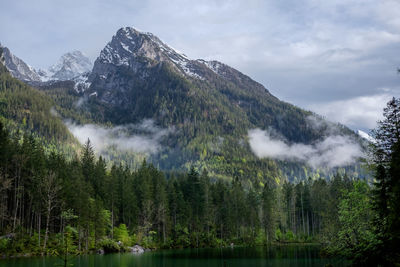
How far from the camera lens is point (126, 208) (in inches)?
3595

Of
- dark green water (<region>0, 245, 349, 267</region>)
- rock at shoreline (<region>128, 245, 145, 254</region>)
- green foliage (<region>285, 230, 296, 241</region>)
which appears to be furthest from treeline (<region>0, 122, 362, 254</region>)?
dark green water (<region>0, 245, 349, 267</region>)

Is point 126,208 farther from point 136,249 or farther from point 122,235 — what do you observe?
point 136,249

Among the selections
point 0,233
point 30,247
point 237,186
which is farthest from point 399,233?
point 237,186

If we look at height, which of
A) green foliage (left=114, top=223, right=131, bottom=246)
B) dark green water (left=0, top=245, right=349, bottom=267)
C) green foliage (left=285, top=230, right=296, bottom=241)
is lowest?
green foliage (left=285, top=230, right=296, bottom=241)

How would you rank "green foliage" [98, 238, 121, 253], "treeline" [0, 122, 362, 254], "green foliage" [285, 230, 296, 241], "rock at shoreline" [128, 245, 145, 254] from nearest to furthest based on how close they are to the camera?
"treeline" [0, 122, 362, 254]
"green foliage" [98, 238, 121, 253]
"rock at shoreline" [128, 245, 145, 254]
"green foliage" [285, 230, 296, 241]

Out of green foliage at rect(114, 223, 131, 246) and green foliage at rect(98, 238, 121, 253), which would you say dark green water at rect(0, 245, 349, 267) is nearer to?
green foliage at rect(98, 238, 121, 253)

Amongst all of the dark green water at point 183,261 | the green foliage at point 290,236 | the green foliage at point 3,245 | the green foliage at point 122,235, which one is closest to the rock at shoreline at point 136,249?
the green foliage at point 122,235

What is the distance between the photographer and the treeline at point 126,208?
66.3 meters

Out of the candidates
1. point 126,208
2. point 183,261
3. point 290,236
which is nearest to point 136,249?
point 126,208

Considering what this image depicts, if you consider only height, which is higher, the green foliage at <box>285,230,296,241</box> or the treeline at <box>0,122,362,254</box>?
the treeline at <box>0,122,362,254</box>

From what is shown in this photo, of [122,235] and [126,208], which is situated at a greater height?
[126,208]

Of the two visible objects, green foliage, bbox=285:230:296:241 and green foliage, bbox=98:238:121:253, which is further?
green foliage, bbox=285:230:296:241

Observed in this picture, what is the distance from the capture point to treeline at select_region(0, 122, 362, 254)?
66.3 m

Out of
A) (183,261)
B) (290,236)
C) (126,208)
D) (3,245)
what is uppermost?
(126,208)
